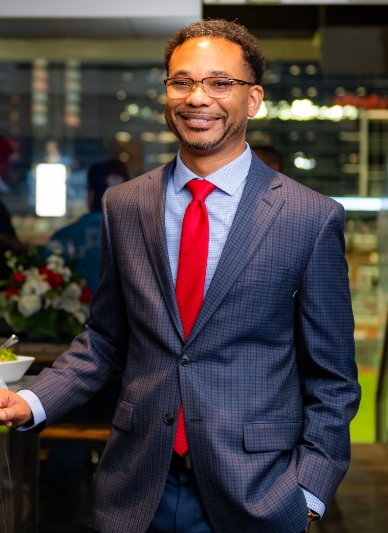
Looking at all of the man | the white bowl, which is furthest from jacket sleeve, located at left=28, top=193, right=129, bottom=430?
the white bowl

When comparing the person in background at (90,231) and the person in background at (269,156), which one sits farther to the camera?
the person in background at (90,231)

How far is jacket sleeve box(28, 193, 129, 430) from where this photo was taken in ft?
6.18

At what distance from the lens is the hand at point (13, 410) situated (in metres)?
1.72

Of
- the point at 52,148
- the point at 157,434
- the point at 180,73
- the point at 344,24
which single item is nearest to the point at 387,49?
the point at 344,24

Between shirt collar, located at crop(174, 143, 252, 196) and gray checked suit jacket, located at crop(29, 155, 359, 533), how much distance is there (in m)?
0.03

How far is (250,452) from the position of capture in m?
1.71

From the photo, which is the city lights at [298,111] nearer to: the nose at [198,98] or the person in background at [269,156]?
the person in background at [269,156]

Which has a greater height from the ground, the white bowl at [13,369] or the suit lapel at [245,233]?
the suit lapel at [245,233]

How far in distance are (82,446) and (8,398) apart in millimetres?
2190

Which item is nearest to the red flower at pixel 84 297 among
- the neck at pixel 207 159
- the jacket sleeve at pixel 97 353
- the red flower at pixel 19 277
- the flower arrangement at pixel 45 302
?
the flower arrangement at pixel 45 302

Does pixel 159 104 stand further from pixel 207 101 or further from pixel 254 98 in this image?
pixel 207 101

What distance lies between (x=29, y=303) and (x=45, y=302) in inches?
3.9

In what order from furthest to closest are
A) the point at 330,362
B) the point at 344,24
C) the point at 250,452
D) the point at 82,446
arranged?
the point at 344,24, the point at 82,446, the point at 330,362, the point at 250,452

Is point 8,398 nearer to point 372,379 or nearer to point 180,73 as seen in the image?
point 180,73
